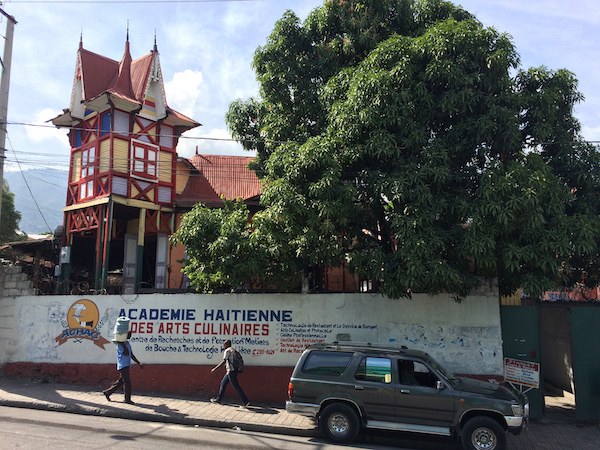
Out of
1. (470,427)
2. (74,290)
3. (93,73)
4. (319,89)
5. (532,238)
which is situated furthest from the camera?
(93,73)

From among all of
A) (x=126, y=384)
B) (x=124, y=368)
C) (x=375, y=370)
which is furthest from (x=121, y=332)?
(x=375, y=370)

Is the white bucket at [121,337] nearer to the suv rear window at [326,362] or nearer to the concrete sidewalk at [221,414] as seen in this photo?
the concrete sidewalk at [221,414]

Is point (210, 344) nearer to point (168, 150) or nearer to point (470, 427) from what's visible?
point (470, 427)

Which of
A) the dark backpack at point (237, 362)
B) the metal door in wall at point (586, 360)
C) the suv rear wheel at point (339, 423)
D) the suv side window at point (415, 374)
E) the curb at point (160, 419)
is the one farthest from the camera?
the dark backpack at point (237, 362)

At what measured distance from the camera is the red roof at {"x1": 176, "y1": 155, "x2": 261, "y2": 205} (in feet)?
61.0

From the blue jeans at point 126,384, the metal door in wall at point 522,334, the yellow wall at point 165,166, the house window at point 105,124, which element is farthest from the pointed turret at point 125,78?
the metal door in wall at point 522,334

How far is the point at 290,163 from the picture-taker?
9555 millimetres

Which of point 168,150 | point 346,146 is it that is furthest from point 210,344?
point 168,150

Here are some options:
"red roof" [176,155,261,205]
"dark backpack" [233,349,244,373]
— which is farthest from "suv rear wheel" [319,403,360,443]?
"red roof" [176,155,261,205]

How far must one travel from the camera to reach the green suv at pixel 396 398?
7023 millimetres

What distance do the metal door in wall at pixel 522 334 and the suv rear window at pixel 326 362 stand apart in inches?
171

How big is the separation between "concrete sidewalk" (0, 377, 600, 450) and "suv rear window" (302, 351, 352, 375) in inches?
51.3

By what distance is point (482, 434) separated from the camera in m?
7.04

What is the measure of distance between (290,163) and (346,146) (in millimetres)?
1299
